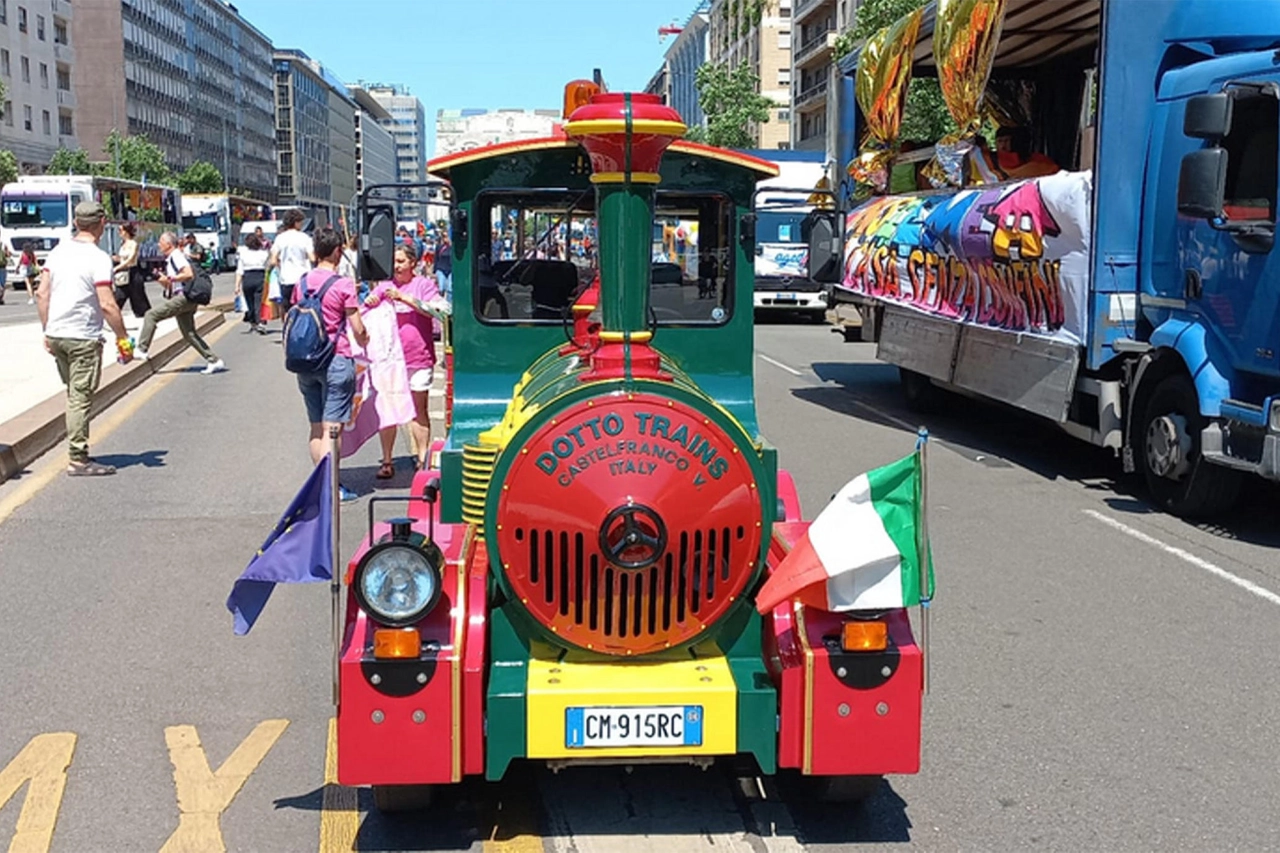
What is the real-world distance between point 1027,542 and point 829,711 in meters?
4.51

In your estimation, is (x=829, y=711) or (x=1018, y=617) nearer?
(x=829, y=711)

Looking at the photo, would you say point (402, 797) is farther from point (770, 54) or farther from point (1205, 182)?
point (770, 54)

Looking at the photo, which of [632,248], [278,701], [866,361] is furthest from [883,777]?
[866,361]

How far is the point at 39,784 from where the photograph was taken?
A: 4359mm

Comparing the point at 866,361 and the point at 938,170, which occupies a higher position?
the point at 938,170

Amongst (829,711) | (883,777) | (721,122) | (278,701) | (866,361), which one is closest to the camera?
(829,711)

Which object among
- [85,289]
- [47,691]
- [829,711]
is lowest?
[47,691]

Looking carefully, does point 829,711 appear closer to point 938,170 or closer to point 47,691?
point 47,691

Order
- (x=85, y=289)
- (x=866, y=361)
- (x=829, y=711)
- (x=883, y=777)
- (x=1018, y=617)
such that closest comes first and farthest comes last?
(x=829, y=711), (x=883, y=777), (x=1018, y=617), (x=85, y=289), (x=866, y=361)

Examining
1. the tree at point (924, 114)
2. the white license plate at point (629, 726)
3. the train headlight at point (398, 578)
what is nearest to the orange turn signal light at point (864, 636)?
the white license plate at point (629, 726)

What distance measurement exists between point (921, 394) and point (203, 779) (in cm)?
1045

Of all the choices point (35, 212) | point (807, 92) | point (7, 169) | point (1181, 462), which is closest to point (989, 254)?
point (1181, 462)

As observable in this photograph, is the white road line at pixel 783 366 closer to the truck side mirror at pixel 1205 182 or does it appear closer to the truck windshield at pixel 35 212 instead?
the truck side mirror at pixel 1205 182

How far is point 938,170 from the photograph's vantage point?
505 inches
